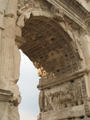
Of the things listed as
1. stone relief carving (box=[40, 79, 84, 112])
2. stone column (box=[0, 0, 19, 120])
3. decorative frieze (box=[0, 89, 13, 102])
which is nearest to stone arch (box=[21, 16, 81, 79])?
stone relief carving (box=[40, 79, 84, 112])

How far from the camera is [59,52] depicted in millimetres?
8094

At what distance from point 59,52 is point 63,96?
5.29 feet

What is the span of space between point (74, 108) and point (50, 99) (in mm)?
1182

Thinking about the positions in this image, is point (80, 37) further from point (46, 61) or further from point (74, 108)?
point (74, 108)

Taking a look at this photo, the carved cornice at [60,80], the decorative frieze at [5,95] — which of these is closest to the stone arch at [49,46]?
the carved cornice at [60,80]

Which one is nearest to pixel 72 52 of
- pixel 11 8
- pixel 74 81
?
pixel 74 81

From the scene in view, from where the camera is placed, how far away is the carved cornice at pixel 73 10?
7.37 m

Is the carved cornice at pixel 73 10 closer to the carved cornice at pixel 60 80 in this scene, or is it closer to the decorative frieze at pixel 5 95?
the carved cornice at pixel 60 80

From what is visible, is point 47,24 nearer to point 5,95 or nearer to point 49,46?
point 49,46

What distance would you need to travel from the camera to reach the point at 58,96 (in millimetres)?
8008

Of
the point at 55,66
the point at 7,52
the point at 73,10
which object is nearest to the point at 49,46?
the point at 55,66

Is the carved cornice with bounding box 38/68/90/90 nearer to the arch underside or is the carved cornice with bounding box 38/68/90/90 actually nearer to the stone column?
the arch underside

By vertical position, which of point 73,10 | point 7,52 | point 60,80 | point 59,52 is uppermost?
point 73,10

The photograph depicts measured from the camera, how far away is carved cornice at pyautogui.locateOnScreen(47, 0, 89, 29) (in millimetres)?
7369
